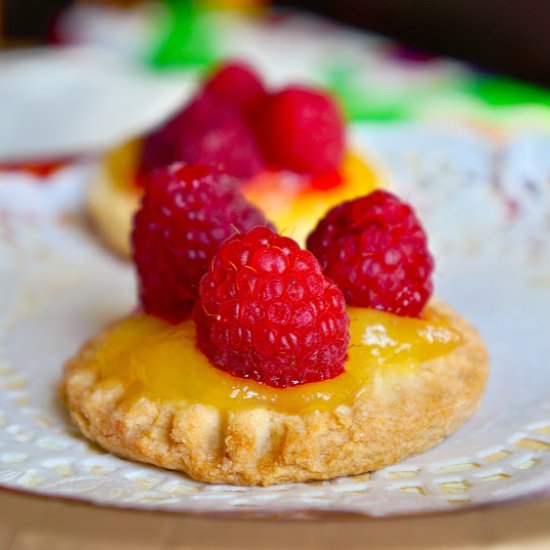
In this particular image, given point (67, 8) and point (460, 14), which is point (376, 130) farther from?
point (67, 8)

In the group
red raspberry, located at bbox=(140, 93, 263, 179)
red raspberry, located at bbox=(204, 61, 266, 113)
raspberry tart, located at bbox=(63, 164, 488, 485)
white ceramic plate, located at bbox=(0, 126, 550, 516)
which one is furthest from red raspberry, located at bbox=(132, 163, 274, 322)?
red raspberry, located at bbox=(204, 61, 266, 113)

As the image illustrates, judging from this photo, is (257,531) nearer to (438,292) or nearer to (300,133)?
(438,292)

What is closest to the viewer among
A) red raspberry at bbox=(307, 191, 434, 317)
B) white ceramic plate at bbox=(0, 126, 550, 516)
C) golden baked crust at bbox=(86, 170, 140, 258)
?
white ceramic plate at bbox=(0, 126, 550, 516)

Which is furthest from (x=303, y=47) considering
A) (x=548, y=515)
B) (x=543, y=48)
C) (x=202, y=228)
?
(x=548, y=515)

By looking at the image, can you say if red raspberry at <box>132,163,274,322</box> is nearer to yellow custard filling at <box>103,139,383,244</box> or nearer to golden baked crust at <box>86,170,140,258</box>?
yellow custard filling at <box>103,139,383,244</box>

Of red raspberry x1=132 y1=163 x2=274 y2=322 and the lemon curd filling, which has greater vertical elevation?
red raspberry x1=132 y1=163 x2=274 y2=322

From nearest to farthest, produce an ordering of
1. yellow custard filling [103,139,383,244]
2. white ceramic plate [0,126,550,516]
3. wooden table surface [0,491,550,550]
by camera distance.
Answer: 1. wooden table surface [0,491,550,550]
2. white ceramic plate [0,126,550,516]
3. yellow custard filling [103,139,383,244]

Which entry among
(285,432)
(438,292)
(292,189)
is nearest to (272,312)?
(285,432)
